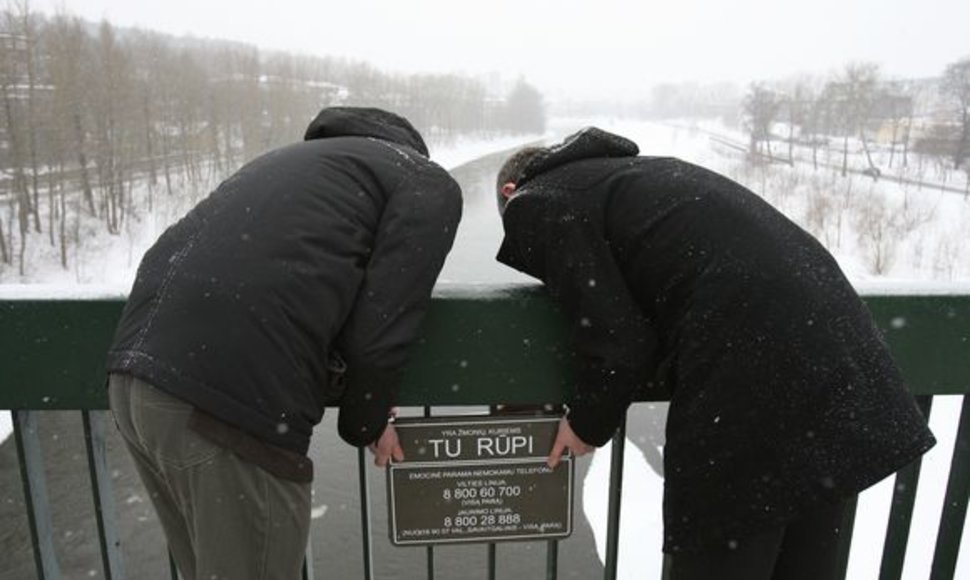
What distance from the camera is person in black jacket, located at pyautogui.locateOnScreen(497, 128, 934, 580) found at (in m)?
1.65

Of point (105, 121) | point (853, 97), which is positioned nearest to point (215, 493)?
point (105, 121)

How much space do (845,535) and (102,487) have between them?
6.14 ft

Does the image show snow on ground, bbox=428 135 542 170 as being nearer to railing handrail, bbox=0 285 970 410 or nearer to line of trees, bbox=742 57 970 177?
line of trees, bbox=742 57 970 177

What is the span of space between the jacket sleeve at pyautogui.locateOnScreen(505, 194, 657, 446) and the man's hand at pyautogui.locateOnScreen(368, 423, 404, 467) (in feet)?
1.36

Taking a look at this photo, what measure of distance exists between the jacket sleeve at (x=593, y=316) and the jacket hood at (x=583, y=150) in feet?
0.55

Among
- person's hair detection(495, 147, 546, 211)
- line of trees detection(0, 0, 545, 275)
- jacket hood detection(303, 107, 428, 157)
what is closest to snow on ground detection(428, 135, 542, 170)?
line of trees detection(0, 0, 545, 275)

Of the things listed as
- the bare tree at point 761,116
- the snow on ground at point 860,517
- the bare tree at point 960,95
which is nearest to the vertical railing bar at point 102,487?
the snow on ground at point 860,517

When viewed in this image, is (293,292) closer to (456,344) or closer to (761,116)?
(456,344)

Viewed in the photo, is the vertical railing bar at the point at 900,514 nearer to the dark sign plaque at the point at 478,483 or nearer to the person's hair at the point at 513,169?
the dark sign plaque at the point at 478,483

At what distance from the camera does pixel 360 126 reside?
6.66 ft

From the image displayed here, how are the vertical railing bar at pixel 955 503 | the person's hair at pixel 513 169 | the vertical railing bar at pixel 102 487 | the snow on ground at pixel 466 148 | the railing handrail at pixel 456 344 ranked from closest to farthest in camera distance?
the railing handrail at pixel 456 344 < the vertical railing bar at pixel 102 487 < the vertical railing bar at pixel 955 503 < the person's hair at pixel 513 169 < the snow on ground at pixel 466 148

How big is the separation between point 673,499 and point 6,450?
461 inches

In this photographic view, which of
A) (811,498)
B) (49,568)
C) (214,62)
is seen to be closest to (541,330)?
(811,498)

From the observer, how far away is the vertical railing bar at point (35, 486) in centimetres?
183
